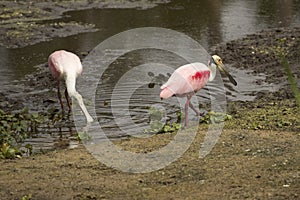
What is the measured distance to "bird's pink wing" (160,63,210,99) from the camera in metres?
8.90

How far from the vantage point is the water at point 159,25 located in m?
11.1

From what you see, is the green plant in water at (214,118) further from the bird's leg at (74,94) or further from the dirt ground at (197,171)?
the bird's leg at (74,94)

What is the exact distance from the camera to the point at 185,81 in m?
9.02

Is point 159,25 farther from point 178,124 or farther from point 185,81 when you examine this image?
point 178,124

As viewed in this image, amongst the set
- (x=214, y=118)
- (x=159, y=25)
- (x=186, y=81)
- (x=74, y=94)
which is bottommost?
(x=159, y=25)

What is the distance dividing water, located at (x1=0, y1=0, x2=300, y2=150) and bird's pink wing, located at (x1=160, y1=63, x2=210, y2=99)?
83 cm

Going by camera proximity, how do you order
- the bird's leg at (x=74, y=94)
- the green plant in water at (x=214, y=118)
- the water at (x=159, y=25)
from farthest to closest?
the water at (x=159, y=25) → the bird's leg at (x=74, y=94) → the green plant in water at (x=214, y=118)

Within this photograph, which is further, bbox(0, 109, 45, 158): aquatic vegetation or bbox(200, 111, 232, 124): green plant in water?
bbox(200, 111, 232, 124): green plant in water

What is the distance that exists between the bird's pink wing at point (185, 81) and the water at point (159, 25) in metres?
0.83

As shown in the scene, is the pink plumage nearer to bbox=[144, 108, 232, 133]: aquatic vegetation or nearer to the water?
bbox=[144, 108, 232, 133]: aquatic vegetation

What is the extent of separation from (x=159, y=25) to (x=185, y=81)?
31.9ft

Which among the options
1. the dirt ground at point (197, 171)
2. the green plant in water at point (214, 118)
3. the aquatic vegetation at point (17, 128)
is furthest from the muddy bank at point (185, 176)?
the green plant in water at point (214, 118)

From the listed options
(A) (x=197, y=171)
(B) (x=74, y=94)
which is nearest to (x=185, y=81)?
(B) (x=74, y=94)

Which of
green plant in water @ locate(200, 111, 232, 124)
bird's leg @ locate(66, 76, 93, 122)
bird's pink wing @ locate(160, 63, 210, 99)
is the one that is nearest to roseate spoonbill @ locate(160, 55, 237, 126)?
bird's pink wing @ locate(160, 63, 210, 99)
